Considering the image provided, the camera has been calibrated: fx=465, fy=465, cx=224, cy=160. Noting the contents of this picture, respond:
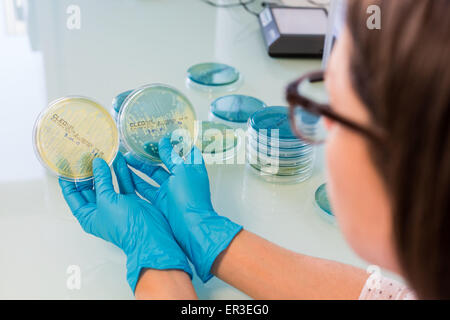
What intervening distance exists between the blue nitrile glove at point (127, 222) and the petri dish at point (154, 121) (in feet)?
0.33

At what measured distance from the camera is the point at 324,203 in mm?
1247

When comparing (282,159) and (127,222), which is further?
(282,159)

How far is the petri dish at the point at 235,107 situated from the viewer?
147cm

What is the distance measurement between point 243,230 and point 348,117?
57 cm

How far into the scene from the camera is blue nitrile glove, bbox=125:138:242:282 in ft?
3.50

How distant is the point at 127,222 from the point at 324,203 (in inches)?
20.5

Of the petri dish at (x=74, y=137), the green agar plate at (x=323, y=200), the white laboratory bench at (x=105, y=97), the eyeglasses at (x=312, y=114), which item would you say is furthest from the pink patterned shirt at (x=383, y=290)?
the petri dish at (x=74, y=137)

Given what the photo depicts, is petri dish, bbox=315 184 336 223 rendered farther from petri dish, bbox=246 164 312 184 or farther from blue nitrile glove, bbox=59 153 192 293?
blue nitrile glove, bbox=59 153 192 293

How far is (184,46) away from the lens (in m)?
1.88

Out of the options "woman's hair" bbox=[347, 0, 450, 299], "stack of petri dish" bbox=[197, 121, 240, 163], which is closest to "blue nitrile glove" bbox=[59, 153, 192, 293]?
"stack of petri dish" bbox=[197, 121, 240, 163]

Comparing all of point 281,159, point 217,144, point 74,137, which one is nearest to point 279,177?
point 281,159

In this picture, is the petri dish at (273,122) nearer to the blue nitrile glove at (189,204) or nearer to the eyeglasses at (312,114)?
the blue nitrile glove at (189,204)

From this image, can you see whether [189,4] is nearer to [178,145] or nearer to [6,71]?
[6,71]

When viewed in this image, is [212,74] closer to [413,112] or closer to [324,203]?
[324,203]
